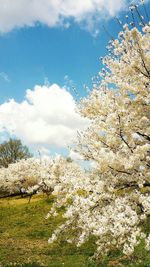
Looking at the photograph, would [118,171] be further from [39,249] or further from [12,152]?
[12,152]

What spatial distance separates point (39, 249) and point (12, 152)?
8984 cm

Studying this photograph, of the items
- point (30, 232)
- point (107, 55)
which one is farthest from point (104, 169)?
point (30, 232)

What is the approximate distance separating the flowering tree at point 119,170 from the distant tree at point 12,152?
101883 mm

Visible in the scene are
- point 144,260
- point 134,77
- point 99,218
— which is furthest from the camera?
point 144,260

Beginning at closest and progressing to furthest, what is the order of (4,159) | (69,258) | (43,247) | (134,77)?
(134,77)
(69,258)
(43,247)
(4,159)

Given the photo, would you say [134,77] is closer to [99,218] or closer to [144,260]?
[99,218]

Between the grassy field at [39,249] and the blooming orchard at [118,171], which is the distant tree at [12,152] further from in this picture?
the blooming orchard at [118,171]

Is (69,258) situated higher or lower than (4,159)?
lower

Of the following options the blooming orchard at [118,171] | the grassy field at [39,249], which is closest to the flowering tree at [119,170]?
the blooming orchard at [118,171]

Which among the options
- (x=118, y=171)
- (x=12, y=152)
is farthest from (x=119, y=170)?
(x=12, y=152)

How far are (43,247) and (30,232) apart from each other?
8.42 meters

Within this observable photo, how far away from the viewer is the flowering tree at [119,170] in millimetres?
13305

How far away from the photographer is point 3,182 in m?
77.8

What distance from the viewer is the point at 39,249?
3148 centimetres
